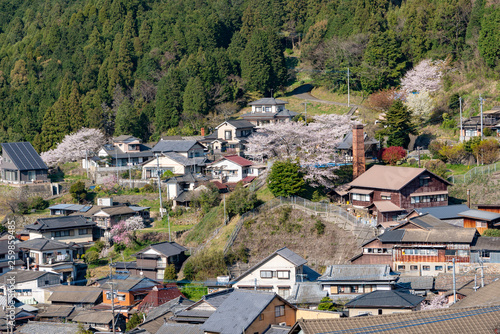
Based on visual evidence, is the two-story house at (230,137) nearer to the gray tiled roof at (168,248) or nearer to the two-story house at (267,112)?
the two-story house at (267,112)

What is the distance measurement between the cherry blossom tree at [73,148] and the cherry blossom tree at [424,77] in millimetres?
22165

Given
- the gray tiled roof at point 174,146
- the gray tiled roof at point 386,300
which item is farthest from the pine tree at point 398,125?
the gray tiled roof at point 386,300

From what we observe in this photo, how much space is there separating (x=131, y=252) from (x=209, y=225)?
4.38 meters

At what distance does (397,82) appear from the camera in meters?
46.2

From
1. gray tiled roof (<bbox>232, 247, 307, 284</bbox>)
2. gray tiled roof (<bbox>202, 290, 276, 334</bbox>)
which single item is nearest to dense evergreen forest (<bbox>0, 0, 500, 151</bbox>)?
gray tiled roof (<bbox>232, 247, 307, 284</bbox>)

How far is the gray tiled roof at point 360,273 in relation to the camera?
78.4 ft

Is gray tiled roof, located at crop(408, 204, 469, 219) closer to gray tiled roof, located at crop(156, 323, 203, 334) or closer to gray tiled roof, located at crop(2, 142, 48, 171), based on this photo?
gray tiled roof, located at crop(156, 323, 203, 334)

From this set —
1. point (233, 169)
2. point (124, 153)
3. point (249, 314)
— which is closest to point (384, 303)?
point (249, 314)

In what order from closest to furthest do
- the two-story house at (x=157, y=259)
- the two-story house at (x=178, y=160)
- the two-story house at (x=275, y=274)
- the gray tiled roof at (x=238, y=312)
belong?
the gray tiled roof at (x=238, y=312)
the two-story house at (x=275, y=274)
the two-story house at (x=157, y=259)
the two-story house at (x=178, y=160)

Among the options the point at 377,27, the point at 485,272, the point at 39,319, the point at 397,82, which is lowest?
the point at 39,319

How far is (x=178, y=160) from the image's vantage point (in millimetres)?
41000

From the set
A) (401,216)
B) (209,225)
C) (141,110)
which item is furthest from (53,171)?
(401,216)

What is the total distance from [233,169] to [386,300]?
18.0 meters

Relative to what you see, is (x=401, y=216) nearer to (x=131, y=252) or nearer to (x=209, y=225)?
(x=209, y=225)
